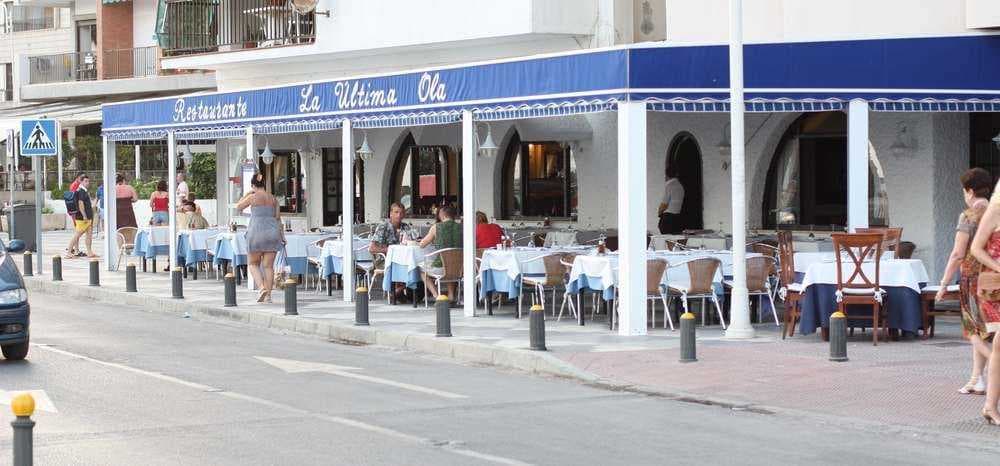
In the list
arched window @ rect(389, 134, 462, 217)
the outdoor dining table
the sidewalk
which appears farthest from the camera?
arched window @ rect(389, 134, 462, 217)

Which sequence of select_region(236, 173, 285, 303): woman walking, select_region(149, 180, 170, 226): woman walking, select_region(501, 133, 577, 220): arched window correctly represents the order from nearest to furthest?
select_region(236, 173, 285, 303): woman walking, select_region(501, 133, 577, 220): arched window, select_region(149, 180, 170, 226): woman walking

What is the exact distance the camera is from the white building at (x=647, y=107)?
717 inches

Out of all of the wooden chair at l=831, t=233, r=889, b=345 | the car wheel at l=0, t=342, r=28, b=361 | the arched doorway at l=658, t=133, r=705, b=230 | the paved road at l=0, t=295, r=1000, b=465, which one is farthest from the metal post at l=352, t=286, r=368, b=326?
the arched doorway at l=658, t=133, r=705, b=230

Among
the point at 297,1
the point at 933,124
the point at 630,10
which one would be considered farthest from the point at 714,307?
the point at 297,1

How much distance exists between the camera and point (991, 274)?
1128 cm

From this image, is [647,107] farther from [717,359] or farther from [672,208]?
[672,208]

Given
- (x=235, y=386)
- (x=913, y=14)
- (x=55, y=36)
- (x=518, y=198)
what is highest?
(x=55, y=36)

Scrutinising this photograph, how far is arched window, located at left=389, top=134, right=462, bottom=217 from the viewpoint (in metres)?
30.6

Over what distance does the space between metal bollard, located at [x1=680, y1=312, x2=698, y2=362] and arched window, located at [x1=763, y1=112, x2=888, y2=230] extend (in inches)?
318

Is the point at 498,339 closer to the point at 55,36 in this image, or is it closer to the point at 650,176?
the point at 650,176

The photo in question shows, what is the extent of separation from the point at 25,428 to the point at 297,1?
22.6m

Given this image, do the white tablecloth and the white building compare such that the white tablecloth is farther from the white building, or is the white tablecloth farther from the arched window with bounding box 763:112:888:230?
the arched window with bounding box 763:112:888:230

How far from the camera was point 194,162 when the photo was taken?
51.1 metres

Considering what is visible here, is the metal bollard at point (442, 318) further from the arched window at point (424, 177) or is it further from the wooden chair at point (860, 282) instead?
A: the arched window at point (424, 177)
